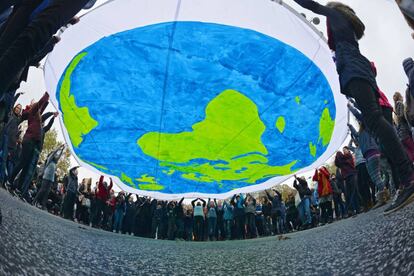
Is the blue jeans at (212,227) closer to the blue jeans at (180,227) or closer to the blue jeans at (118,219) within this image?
A: the blue jeans at (180,227)

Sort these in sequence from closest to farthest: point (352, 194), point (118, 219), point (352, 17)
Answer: point (352, 17)
point (352, 194)
point (118, 219)

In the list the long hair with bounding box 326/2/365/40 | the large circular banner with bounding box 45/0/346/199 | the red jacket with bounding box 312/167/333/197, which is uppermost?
the large circular banner with bounding box 45/0/346/199

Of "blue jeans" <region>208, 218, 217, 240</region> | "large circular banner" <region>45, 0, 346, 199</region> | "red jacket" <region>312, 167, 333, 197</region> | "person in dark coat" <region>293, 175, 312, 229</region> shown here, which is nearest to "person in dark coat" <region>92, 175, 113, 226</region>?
"large circular banner" <region>45, 0, 346, 199</region>

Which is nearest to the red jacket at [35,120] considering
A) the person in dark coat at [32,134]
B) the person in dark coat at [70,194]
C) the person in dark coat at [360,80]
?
the person in dark coat at [32,134]

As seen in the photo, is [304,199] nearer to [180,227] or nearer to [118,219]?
[180,227]

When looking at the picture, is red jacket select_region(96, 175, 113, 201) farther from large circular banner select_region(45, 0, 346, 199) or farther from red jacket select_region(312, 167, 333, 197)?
red jacket select_region(312, 167, 333, 197)

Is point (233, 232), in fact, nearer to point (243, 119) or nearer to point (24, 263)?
point (243, 119)

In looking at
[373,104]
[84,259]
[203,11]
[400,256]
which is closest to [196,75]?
[203,11]

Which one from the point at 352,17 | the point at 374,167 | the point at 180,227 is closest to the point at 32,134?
the point at 352,17
